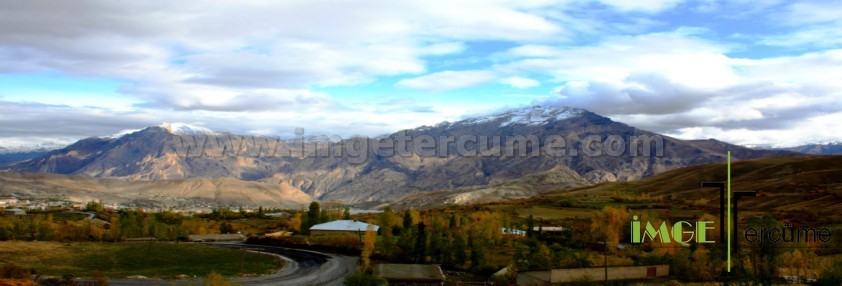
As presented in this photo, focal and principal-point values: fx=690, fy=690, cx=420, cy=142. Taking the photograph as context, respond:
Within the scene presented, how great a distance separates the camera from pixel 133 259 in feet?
344

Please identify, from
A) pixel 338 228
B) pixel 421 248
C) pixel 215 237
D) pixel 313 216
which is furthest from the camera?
pixel 313 216

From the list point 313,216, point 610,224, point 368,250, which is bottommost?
point 368,250

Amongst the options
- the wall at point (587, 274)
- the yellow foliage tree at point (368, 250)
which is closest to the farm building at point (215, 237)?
the yellow foliage tree at point (368, 250)

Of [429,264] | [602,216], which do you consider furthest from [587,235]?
[429,264]

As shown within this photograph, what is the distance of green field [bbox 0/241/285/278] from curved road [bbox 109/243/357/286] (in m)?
3.45

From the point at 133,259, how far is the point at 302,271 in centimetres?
2853

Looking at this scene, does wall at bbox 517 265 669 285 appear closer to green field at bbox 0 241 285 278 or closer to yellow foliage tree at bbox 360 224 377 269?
yellow foliage tree at bbox 360 224 377 269

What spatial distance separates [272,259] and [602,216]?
55.6 m

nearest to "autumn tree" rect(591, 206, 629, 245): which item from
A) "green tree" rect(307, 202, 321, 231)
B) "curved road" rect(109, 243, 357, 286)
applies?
"curved road" rect(109, 243, 357, 286)

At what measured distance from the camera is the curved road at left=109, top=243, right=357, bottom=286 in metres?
81.3

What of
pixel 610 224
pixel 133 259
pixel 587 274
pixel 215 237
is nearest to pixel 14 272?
pixel 133 259

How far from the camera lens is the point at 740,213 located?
142 m

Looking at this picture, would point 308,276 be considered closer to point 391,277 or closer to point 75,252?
point 391,277

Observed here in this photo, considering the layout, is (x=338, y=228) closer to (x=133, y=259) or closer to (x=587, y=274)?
(x=133, y=259)
